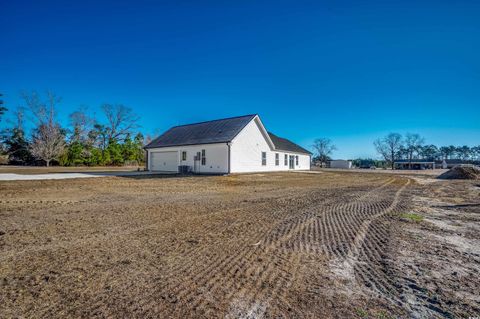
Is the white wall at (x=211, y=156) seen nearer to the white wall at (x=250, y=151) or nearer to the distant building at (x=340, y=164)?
the white wall at (x=250, y=151)

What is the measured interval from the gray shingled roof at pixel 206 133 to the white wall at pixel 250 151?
702 mm

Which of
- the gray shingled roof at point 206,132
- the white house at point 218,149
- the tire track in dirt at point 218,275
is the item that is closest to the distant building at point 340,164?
the white house at point 218,149

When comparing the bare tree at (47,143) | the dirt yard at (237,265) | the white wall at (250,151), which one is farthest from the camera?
the bare tree at (47,143)

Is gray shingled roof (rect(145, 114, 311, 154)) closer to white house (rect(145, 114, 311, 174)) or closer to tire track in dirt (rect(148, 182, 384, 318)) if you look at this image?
white house (rect(145, 114, 311, 174))

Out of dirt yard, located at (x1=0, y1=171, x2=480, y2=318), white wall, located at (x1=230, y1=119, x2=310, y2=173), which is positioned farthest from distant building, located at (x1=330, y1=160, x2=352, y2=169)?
dirt yard, located at (x1=0, y1=171, x2=480, y2=318)

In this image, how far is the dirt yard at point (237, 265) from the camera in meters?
2.11

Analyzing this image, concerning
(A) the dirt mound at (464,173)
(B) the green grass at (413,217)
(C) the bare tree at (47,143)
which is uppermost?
(C) the bare tree at (47,143)

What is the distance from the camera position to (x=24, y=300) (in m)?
2.18

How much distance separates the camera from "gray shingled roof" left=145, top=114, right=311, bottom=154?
20.5m

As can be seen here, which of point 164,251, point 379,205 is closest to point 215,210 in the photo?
point 164,251

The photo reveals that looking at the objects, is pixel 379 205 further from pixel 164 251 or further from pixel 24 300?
pixel 24 300

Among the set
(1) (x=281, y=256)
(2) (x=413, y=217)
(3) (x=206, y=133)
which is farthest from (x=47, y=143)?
(2) (x=413, y=217)

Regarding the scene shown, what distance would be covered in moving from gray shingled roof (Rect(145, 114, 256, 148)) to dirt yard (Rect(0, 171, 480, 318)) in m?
14.9

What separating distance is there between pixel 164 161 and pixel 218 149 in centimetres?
774
